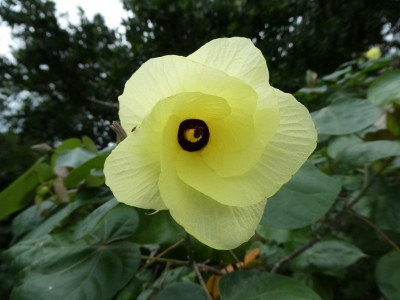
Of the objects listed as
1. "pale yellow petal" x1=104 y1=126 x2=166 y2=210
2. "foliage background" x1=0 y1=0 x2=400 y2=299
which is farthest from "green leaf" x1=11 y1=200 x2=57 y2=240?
"pale yellow petal" x1=104 y1=126 x2=166 y2=210

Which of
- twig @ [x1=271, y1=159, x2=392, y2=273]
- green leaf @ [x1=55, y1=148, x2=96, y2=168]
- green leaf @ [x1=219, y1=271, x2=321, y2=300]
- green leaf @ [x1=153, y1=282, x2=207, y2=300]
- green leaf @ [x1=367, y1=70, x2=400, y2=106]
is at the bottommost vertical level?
twig @ [x1=271, y1=159, x2=392, y2=273]

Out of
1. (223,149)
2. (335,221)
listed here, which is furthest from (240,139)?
(335,221)

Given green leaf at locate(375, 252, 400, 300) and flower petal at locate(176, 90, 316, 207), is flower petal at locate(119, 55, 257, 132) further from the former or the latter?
green leaf at locate(375, 252, 400, 300)

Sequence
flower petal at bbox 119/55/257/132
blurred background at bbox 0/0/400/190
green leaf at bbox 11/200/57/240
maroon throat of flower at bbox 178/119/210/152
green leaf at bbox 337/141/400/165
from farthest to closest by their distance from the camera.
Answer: blurred background at bbox 0/0/400/190 < green leaf at bbox 11/200/57/240 < green leaf at bbox 337/141/400/165 < maroon throat of flower at bbox 178/119/210/152 < flower petal at bbox 119/55/257/132

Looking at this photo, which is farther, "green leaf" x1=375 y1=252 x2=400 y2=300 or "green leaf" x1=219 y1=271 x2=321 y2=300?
"green leaf" x1=375 y1=252 x2=400 y2=300

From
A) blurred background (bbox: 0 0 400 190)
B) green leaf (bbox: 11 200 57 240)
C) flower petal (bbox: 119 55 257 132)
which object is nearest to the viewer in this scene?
flower petal (bbox: 119 55 257 132)

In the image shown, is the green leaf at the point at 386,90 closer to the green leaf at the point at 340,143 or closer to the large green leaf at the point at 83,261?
the green leaf at the point at 340,143

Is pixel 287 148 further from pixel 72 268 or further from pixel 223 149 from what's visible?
pixel 72 268
